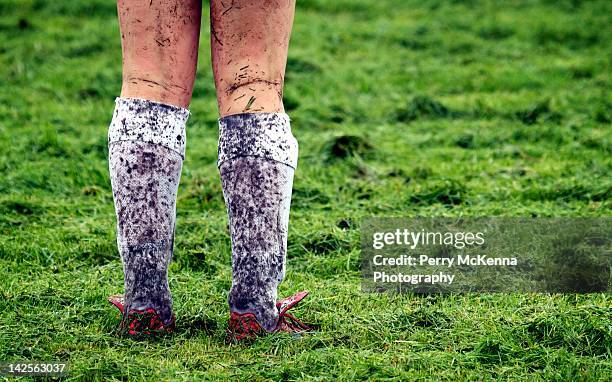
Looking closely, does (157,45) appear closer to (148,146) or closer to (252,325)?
(148,146)

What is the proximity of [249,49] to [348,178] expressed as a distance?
2.32 metres

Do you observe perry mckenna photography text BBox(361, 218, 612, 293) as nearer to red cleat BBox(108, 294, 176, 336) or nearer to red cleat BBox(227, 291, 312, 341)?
red cleat BBox(227, 291, 312, 341)

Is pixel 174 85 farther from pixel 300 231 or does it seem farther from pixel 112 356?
pixel 300 231

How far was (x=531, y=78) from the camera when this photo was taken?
7180 millimetres

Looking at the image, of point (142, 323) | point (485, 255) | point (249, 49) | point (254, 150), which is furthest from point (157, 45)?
point (485, 255)

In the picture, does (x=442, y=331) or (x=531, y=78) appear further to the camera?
(x=531, y=78)

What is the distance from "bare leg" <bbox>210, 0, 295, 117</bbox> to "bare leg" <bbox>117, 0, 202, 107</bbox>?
9cm

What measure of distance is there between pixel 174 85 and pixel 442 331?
1127mm

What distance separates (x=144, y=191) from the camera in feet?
8.19

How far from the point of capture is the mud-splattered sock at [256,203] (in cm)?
251

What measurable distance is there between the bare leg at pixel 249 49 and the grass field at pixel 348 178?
0.72 metres

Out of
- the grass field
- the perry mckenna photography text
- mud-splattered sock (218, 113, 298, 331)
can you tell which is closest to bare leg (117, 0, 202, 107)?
mud-splattered sock (218, 113, 298, 331)

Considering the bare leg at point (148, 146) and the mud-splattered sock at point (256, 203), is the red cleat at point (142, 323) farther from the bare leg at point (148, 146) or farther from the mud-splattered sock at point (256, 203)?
the mud-splattered sock at point (256, 203)

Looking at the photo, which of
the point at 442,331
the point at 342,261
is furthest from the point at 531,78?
the point at 442,331
